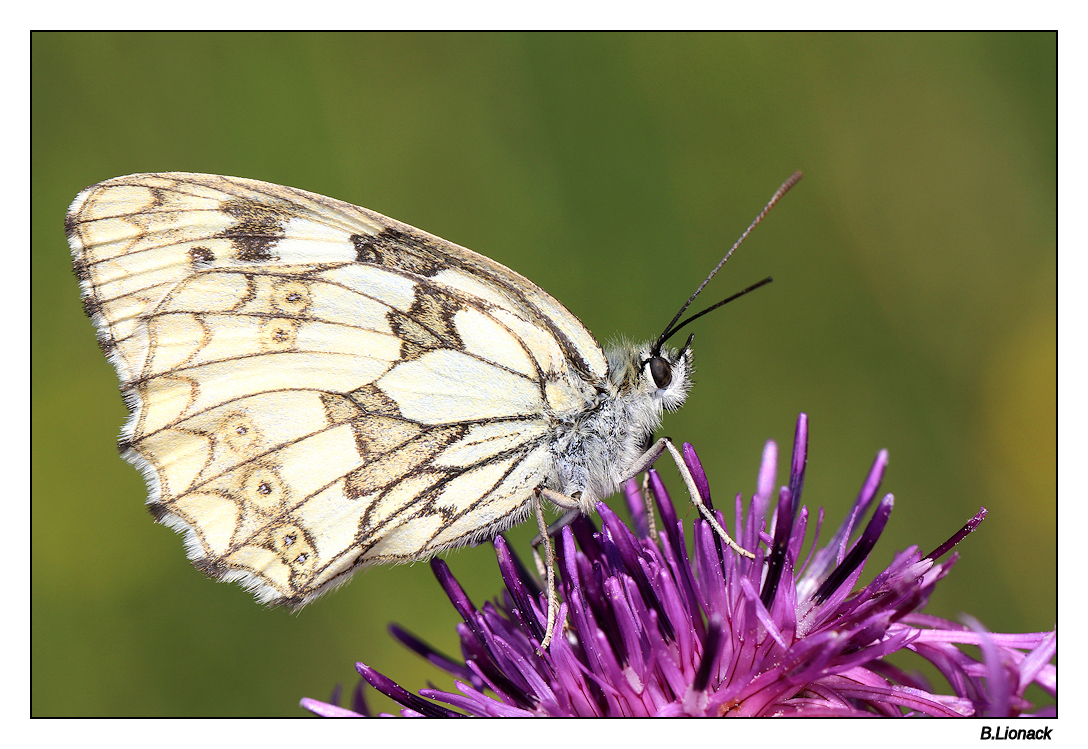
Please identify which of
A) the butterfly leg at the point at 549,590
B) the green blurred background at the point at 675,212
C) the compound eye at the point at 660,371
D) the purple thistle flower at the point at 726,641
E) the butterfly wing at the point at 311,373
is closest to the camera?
the purple thistle flower at the point at 726,641

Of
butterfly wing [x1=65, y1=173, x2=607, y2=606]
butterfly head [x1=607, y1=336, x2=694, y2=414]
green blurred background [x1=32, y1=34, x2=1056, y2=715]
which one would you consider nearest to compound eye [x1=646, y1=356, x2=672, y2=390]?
butterfly head [x1=607, y1=336, x2=694, y2=414]

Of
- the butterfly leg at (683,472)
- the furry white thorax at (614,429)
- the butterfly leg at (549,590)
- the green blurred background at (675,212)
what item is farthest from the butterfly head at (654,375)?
the green blurred background at (675,212)

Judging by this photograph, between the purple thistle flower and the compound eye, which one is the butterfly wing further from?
the purple thistle flower

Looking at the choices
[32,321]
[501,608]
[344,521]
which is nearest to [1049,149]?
[501,608]

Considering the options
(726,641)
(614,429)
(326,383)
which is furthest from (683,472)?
(326,383)

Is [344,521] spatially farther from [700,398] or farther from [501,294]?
[700,398]

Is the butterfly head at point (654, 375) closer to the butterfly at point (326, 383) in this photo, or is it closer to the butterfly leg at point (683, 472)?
the butterfly at point (326, 383)

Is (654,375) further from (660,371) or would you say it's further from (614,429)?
(614,429)
